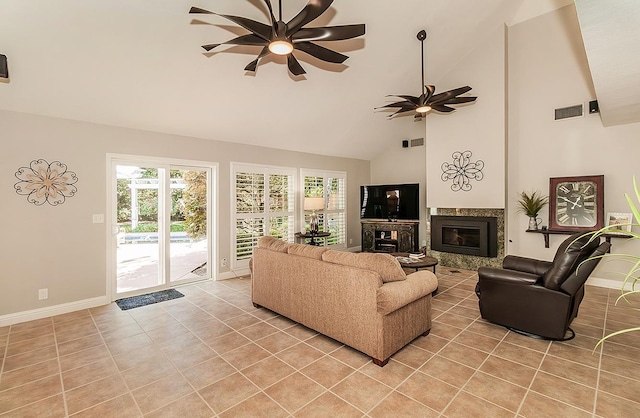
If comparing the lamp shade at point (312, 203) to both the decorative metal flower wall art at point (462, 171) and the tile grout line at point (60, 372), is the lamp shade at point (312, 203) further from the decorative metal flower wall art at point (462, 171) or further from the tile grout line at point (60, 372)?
the tile grout line at point (60, 372)

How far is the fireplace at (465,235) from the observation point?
5.80m

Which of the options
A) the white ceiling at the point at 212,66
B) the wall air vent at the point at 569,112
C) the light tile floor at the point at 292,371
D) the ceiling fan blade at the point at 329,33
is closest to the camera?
the light tile floor at the point at 292,371

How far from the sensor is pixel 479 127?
5.77 metres

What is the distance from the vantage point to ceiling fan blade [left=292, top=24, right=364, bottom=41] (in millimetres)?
2541

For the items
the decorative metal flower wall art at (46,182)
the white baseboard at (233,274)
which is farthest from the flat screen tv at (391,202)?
the decorative metal flower wall art at (46,182)

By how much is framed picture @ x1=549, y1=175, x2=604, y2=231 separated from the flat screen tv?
8.60 ft

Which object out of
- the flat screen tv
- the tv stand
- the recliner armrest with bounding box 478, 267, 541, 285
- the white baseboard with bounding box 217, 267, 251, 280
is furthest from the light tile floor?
the flat screen tv

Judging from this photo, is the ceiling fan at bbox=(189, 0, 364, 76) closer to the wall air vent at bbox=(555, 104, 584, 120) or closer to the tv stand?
the wall air vent at bbox=(555, 104, 584, 120)

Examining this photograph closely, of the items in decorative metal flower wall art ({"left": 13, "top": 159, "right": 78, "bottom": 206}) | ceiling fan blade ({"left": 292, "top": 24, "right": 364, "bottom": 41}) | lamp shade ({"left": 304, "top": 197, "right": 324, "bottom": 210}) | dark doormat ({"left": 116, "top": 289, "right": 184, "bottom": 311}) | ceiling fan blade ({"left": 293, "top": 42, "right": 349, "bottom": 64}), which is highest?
ceiling fan blade ({"left": 293, "top": 42, "right": 349, "bottom": 64})

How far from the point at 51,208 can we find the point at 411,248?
21.8 ft

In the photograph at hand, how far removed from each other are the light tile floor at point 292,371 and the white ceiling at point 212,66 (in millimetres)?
2891

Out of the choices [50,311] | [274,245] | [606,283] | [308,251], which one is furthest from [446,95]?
[50,311]

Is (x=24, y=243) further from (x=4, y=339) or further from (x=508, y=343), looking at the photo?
(x=508, y=343)

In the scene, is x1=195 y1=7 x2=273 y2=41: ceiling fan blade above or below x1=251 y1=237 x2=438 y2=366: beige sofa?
above
